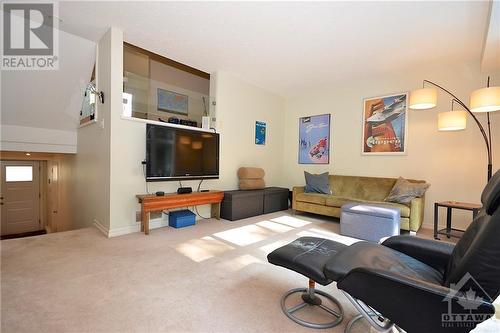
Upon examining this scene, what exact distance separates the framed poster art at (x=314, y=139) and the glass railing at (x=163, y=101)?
7.51 feet

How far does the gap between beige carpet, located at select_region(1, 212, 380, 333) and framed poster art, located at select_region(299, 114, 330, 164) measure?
243cm

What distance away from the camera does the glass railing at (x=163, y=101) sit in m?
3.35

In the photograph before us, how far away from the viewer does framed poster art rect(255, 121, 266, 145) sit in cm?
518

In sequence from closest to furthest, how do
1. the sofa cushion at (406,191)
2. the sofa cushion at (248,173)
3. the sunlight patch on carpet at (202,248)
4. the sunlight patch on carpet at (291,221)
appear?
the sunlight patch on carpet at (202,248) < the sofa cushion at (406,191) < the sunlight patch on carpet at (291,221) < the sofa cushion at (248,173)

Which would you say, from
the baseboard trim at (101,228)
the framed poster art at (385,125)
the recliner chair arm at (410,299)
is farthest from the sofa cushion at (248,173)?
the recliner chair arm at (410,299)

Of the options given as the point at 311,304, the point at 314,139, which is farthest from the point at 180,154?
the point at 314,139

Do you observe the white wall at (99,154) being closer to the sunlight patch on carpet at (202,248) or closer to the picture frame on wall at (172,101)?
the sunlight patch on carpet at (202,248)

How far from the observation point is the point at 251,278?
2025 mm

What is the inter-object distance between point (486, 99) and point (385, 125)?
1715mm

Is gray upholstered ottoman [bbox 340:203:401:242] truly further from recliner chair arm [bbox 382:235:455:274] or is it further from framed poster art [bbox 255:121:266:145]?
framed poster art [bbox 255:121:266:145]

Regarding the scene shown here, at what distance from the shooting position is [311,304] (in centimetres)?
166

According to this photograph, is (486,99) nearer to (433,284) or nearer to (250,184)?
(433,284)

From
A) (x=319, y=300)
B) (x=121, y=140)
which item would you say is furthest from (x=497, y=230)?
(x=121, y=140)

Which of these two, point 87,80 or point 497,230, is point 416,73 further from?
point 87,80
